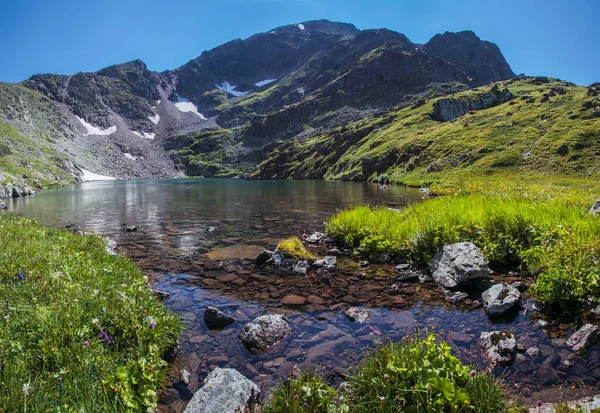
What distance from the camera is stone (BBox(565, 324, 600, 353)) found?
6827 mm

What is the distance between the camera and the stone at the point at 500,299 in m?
8.73

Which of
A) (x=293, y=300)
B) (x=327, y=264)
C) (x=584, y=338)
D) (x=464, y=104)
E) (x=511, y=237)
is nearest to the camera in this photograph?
(x=584, y=338)

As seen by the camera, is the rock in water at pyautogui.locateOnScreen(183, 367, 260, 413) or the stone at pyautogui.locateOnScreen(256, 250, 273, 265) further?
the stone at pyautogui.locateOnScreen(256, 250, 273, 265)

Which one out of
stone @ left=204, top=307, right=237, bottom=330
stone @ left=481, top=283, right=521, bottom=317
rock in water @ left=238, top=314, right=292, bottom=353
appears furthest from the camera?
stone @ left=204, top=307, right=237, bottom=330

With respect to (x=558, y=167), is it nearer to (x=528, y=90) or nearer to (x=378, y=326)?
(x=378, y=326)

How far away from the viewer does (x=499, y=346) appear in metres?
7.00

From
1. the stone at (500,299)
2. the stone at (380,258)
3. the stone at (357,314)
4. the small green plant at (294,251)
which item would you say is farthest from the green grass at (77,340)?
the stone at (380,258)

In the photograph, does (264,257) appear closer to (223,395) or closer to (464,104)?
(223,395)

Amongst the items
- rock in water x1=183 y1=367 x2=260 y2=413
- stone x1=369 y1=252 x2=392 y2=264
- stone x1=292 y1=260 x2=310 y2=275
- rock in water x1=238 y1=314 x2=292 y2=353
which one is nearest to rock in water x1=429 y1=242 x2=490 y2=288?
stone x1=369 y1=252 x2=392 y2=264

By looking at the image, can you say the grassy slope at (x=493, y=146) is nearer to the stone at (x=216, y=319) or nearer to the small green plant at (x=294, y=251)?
the small green plant at (x=294, y=251)

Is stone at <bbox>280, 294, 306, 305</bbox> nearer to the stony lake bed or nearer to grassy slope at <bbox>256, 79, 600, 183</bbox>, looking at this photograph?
the stony lake bed

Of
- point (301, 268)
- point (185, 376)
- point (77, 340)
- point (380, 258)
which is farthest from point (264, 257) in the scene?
point (77, 340)

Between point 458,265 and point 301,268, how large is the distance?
19.4ft

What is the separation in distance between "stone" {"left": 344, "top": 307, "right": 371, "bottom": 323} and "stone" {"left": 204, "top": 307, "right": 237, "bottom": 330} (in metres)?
3.34
